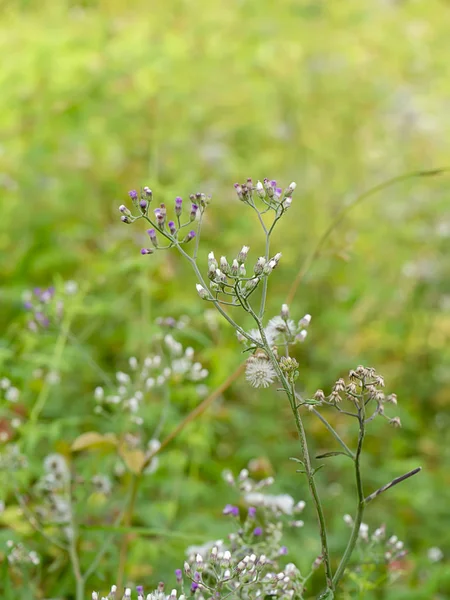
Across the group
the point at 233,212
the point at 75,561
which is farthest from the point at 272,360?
the point at 233,212

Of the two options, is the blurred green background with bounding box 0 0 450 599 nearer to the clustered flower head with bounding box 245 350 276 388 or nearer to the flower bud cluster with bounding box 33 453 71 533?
the flower bud cluster with bounding box 33 453 71 533

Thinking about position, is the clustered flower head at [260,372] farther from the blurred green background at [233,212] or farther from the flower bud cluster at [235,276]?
the blurred green background at [233,212]

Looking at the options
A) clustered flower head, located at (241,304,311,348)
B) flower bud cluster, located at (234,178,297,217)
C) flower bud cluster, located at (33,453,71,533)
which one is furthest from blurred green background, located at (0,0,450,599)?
flower bud cluster, located at (234,178,297,217)

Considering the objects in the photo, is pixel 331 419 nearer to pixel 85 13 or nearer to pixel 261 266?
pixel 261 266

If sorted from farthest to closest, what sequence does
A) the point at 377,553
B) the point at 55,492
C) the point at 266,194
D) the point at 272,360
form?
the point at 55,492 → the point at 377,553 → the point at 266,194 → the point at 272,360

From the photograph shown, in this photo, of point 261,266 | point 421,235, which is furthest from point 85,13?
point 261,266

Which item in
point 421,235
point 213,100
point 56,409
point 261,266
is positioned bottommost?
point 261,266

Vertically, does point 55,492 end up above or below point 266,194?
below

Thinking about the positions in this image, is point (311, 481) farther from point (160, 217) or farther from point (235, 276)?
point (160, 217)

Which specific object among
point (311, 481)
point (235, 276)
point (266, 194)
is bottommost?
point (311, 481)
